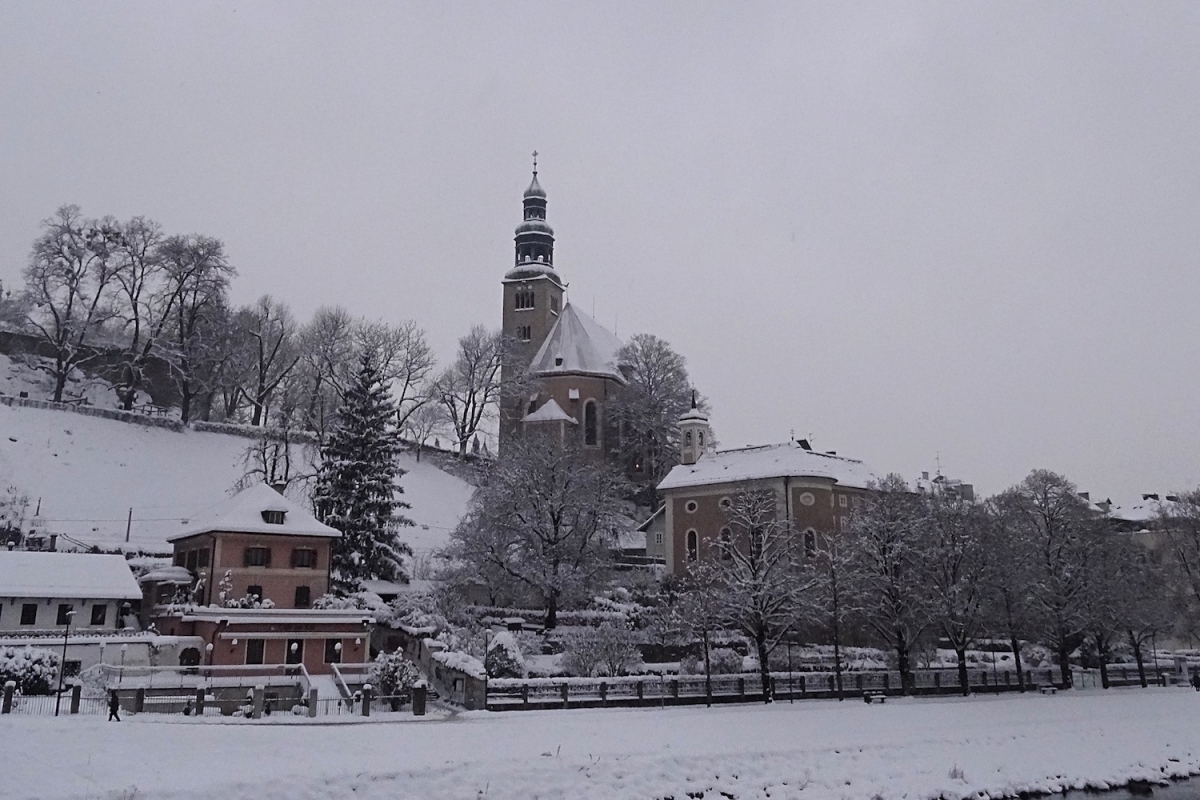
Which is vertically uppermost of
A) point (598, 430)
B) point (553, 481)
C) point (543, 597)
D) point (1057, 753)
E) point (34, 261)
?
point (34, 261)

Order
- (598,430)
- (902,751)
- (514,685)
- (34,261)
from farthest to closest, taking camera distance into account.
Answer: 1. (598,430)
2. (34,261)
3. (514,685)
4. (902,751)

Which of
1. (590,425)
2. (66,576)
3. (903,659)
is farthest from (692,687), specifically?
(590,425)

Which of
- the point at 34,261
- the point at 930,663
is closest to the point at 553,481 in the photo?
the point at 930,663

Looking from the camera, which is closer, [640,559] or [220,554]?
[220,554]

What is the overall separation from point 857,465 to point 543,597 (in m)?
23.3

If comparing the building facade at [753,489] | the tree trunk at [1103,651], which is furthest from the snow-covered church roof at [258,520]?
the tree trunk at [1103,651]

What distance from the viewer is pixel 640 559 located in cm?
5662

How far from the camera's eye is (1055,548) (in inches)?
1593

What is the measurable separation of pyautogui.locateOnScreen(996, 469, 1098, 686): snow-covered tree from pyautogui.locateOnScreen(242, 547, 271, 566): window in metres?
30.8

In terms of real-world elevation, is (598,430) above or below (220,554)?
above

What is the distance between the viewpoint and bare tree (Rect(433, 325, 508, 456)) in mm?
70000

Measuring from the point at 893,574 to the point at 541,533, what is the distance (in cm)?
1561

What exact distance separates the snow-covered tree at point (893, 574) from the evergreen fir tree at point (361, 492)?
2072cm

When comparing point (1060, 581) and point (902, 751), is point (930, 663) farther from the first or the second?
point (902, 751)
